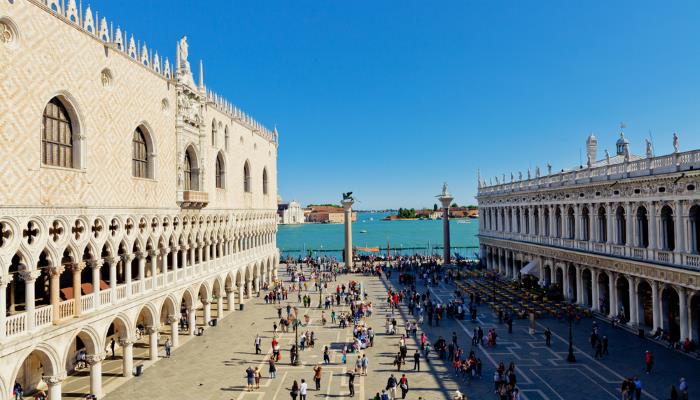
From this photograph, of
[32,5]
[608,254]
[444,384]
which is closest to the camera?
[32,5]

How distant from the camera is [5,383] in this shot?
14.4 metres

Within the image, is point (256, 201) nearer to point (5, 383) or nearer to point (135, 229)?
point (135, 229)

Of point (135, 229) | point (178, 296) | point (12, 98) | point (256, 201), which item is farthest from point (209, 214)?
point (12, 98)

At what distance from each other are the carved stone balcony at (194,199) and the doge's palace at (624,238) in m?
24.0

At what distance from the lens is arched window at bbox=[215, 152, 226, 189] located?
33.7 metres

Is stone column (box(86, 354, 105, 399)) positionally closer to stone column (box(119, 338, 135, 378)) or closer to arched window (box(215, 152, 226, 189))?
stone column (box(119, 338, 135, 378))

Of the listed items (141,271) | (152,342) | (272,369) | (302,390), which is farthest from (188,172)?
(302,390)

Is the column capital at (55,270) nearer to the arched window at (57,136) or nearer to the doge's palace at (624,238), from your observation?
the arched window at (57,136)

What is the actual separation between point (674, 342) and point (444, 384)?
12.1 metres

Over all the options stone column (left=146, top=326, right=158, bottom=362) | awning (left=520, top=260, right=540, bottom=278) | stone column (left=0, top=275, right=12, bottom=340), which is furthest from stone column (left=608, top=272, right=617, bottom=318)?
stone column (left=0, top=275, right=12, bottom=340)

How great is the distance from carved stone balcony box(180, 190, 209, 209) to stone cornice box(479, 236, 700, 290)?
2396cm

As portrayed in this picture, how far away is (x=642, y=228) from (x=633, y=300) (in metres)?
4.00

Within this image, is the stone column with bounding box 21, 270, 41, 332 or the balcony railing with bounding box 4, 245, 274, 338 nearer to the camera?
the balcony railing with bounding box 4, 245, 274, 338

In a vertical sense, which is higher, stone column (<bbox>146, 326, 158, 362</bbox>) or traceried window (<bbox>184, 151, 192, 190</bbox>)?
traceried window (<bbox>184, 151, 192, 190</bbox>)
